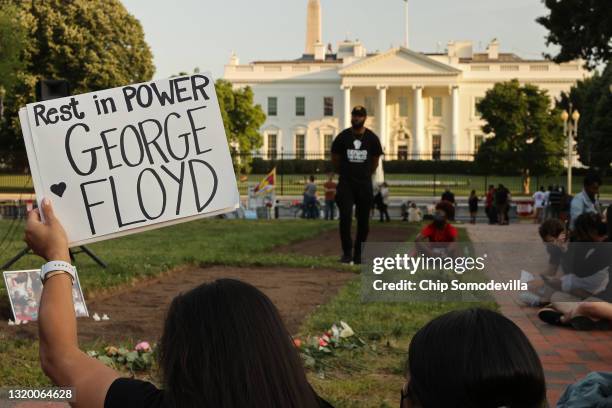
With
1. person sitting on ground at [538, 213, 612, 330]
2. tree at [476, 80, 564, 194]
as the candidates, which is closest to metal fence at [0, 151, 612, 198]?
tree at [476, 80, 564, 194]

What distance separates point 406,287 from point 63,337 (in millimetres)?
5530

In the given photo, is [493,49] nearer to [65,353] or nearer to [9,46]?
[9,46]

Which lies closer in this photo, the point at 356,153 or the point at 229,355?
the point at 229,355

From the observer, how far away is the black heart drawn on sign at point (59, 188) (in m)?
2.91

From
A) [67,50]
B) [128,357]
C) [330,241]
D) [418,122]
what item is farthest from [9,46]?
[418,122]

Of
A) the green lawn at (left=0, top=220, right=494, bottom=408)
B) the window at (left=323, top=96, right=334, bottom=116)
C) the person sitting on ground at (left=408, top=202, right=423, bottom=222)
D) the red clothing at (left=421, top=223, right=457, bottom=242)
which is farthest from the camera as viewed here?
the window at (left=323, top=96, right=334, bottom=116)

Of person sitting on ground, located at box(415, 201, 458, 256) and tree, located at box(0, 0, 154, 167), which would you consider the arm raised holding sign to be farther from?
tree, located at box(0, 0, 154, 167)

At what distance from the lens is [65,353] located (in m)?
2.01

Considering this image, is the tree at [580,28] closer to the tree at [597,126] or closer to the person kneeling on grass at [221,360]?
the tree at [597,126]

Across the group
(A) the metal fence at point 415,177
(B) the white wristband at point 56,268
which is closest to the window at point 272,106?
(A) the metal fence at point 415,177

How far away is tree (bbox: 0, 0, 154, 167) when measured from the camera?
42312 mm

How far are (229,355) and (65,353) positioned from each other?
0.53 m

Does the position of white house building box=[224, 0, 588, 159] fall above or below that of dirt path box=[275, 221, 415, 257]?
above

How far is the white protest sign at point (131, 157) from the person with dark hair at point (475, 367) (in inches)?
59.0
